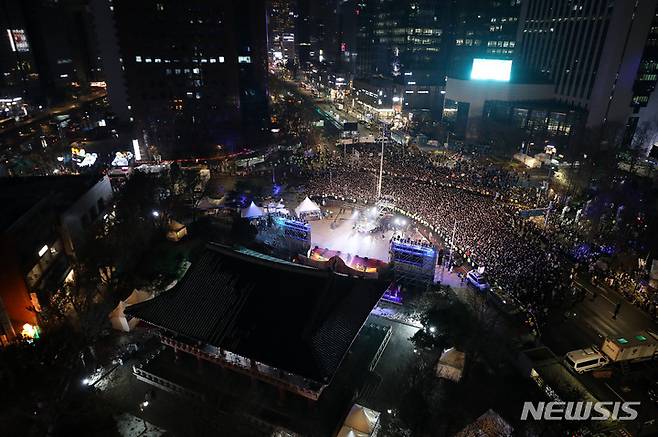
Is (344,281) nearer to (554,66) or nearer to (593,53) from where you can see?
(593,53)

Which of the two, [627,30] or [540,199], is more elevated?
[627,30]

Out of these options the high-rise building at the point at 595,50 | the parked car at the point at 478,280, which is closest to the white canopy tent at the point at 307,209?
the parked car at the point at 478,280

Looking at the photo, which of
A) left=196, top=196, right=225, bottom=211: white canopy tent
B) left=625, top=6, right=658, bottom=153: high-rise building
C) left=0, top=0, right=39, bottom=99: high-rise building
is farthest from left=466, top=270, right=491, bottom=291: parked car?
left=0, top=0, right=39, bottom=99: high-rise building

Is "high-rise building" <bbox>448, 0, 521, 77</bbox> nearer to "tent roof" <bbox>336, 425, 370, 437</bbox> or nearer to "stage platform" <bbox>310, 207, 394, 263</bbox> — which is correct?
"stage platform" <bbox>310, 207, 394, 263</bbox>

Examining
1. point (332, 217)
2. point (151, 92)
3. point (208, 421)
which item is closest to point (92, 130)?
point (151, 92)

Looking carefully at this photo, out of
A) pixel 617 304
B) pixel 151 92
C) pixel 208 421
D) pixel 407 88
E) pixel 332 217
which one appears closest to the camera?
pixel 208 421
